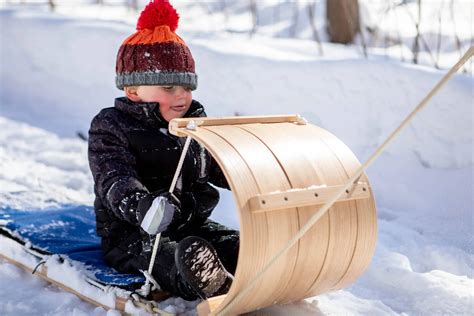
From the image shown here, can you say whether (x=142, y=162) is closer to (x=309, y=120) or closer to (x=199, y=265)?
(x=199, y=265)

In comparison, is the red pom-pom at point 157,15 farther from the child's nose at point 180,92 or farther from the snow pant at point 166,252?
the snow pant at point 166,252

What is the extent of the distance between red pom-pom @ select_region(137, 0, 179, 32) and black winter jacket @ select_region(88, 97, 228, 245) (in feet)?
0.93

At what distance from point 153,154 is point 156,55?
0.34 m

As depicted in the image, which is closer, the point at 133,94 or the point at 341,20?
the point at 133,94

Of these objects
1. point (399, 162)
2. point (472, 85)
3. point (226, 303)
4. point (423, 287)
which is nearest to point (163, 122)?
point (226, 303)

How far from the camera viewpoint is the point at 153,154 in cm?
253

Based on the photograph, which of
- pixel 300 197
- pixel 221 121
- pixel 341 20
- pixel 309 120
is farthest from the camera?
pixel 341 20

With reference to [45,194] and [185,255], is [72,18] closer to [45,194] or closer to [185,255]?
[45,194]

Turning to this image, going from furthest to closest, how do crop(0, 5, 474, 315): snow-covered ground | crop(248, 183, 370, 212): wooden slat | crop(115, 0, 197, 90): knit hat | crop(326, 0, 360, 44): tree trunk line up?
1. crop(326, 0, 360, 44): tree trunk
2. crop(0, 5, 474, 315): snow-covered ground
3. crop(115, 0, 197, 90): knit hat
4. crop(248, 183, 370, 212): wooden slat

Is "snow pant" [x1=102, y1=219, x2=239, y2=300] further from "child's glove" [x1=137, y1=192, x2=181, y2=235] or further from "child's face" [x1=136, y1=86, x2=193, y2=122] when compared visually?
"child's face" [x1=136, y1=86, x2=193, y2=122]

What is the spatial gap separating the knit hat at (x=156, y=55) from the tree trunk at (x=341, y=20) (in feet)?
13.5

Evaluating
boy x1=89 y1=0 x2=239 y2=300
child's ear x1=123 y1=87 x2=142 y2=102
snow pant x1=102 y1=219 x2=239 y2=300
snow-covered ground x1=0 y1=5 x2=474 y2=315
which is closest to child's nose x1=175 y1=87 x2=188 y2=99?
boy x1=89 y1=0 x2=239 y2=300

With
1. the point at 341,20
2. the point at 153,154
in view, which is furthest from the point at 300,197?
the point at 341,20

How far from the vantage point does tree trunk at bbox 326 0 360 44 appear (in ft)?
21.3
